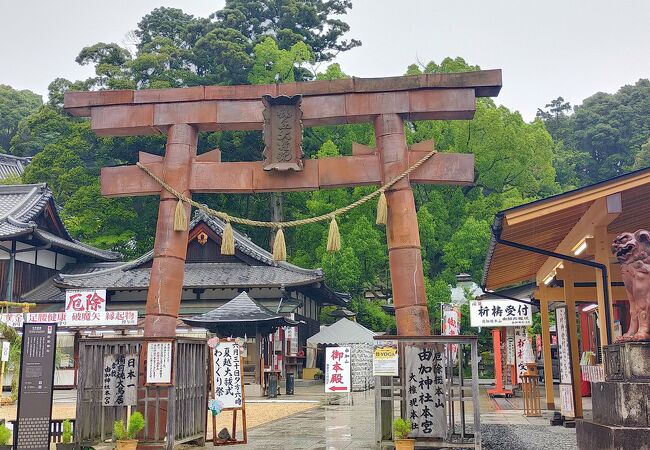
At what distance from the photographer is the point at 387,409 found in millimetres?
10258

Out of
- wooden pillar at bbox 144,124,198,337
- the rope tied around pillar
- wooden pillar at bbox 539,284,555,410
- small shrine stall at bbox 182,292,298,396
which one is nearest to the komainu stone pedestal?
the rope tied around pillar

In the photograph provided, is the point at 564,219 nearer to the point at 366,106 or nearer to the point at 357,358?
the point at 366,106

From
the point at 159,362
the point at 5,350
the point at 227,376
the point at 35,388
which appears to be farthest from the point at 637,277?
the point at 5,350

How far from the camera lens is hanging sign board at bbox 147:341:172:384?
10.2 metres

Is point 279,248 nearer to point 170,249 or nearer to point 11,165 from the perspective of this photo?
point 170,249

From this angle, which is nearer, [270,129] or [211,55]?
[270,129]

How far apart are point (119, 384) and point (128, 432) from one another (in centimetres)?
114

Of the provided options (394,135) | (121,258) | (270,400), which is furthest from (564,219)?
(121,258)

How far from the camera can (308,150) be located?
142ft

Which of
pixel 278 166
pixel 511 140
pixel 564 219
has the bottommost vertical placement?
pixel 564 219

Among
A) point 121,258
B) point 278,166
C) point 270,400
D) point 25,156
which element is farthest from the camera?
point 25,156

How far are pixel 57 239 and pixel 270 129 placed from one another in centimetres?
2752

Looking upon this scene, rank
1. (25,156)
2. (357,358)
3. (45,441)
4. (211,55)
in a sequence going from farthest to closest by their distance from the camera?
(25,156), (211,55), (357,358), (45,441)

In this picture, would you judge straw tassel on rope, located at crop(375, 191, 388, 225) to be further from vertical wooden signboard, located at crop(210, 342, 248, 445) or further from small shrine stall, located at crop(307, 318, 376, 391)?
small shrine stall, located at crop(307, 318, 376, 391)
